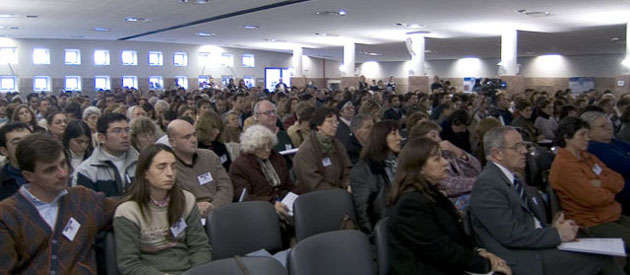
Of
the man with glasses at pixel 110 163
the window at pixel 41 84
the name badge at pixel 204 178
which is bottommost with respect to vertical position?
the name badge at pixel 204 178

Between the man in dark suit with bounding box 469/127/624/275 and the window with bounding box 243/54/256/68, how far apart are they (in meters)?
26.2

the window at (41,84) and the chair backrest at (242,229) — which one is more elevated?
the window at (41,84)

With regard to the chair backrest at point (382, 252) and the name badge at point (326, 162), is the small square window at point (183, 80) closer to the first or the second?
the name badge at point (326, 162)

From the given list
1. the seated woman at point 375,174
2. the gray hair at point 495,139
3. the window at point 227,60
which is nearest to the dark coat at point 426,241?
the gray hair at point 495,139

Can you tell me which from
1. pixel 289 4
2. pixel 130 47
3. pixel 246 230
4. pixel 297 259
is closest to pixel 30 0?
pixel 289 4

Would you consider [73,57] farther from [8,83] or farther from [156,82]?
[156,82]

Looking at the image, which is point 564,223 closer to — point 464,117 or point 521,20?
point 464,117

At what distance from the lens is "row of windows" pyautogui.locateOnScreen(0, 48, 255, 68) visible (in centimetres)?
2308

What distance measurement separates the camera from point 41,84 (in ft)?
78.6

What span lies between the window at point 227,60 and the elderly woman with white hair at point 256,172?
2440cm

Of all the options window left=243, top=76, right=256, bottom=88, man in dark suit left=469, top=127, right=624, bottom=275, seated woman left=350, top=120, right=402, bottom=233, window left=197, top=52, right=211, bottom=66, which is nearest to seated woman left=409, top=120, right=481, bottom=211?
seated woman left=350, top=120, right=402, bottom=233

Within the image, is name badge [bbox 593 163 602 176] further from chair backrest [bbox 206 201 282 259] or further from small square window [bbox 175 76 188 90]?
small square window [bbox 175 76 188 90]

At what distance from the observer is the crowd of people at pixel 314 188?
2.50 meters

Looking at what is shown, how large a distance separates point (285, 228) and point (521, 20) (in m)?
11.9
